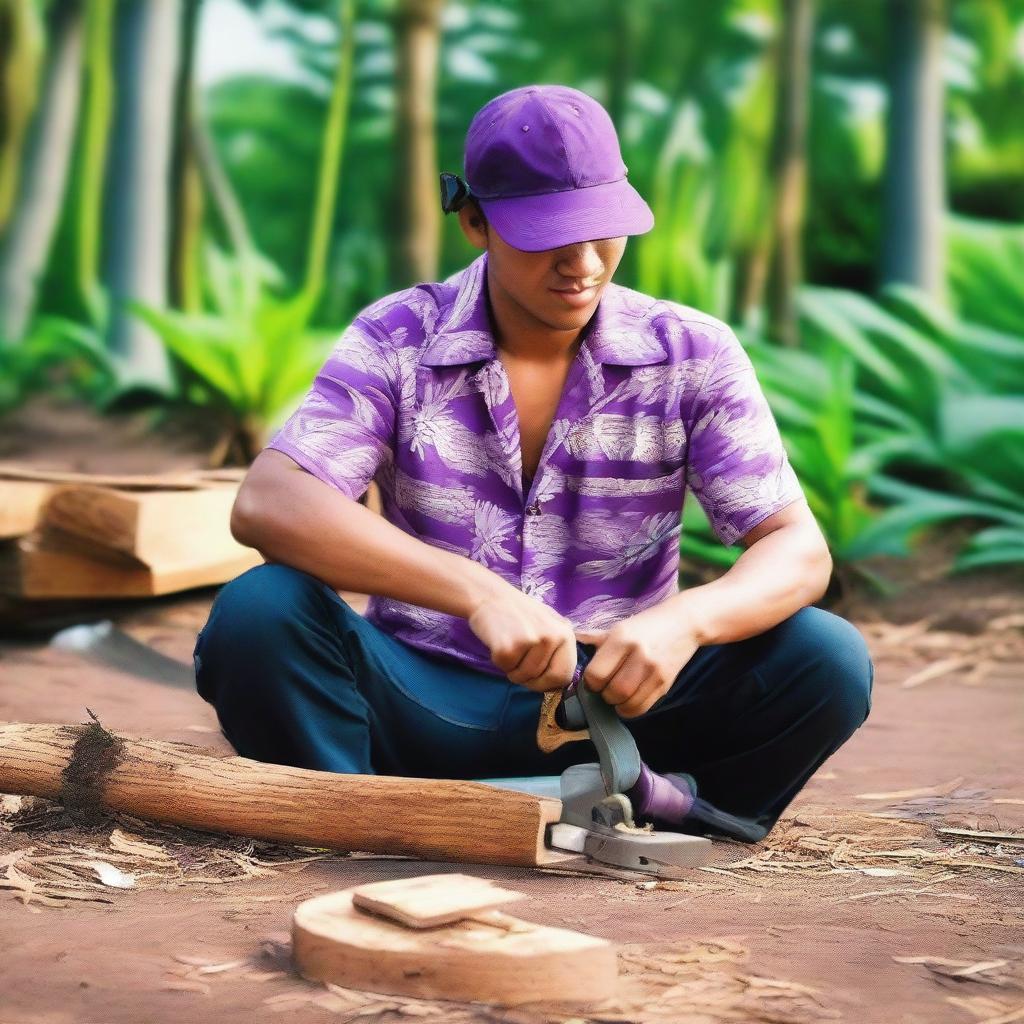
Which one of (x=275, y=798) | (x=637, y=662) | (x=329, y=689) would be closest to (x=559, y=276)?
(x=637, y=662)

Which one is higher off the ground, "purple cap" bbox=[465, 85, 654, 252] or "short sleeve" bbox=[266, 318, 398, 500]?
"purple cap" bbox=[465, 85, 654, 252]

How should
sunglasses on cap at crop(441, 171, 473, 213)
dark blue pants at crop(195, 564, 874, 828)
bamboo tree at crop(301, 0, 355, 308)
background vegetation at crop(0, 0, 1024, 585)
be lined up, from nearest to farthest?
dark blue pants at crop(195, 564, 874, 828) < sunglasses on cap at crop(441, 171, 473, 213) < background vegetation at crop(0, 0, 1024, 585) < bamboo tree at crop(301, 0, 355, 308)

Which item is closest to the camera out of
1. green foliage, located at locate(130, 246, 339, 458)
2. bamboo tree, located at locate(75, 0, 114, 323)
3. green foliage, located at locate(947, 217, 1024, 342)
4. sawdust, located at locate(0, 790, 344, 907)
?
sawdust, located at locate(0, 790, 344, 907)

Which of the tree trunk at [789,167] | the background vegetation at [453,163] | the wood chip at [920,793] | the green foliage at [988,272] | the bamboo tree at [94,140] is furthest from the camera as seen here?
the bamboo tree at [94,140]

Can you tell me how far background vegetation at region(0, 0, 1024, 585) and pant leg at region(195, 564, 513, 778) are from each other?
4.25 m

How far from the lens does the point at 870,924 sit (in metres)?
2.29

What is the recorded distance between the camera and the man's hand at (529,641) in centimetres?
248

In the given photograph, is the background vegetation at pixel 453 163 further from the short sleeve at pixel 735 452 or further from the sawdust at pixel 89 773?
the sawdust at pixel 89 773

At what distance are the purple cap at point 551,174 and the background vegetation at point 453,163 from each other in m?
4.23

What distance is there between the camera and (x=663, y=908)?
236cm

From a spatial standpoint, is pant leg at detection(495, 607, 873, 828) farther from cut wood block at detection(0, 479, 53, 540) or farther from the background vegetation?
the background vegetation

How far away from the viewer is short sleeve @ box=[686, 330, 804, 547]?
2840mm

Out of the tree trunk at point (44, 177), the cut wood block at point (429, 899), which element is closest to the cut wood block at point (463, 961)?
the cut wood block at point (429, 899)

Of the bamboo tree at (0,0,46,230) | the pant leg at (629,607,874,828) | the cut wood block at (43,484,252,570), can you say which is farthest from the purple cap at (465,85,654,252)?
the bamboo tree at (0,0,46,230)
